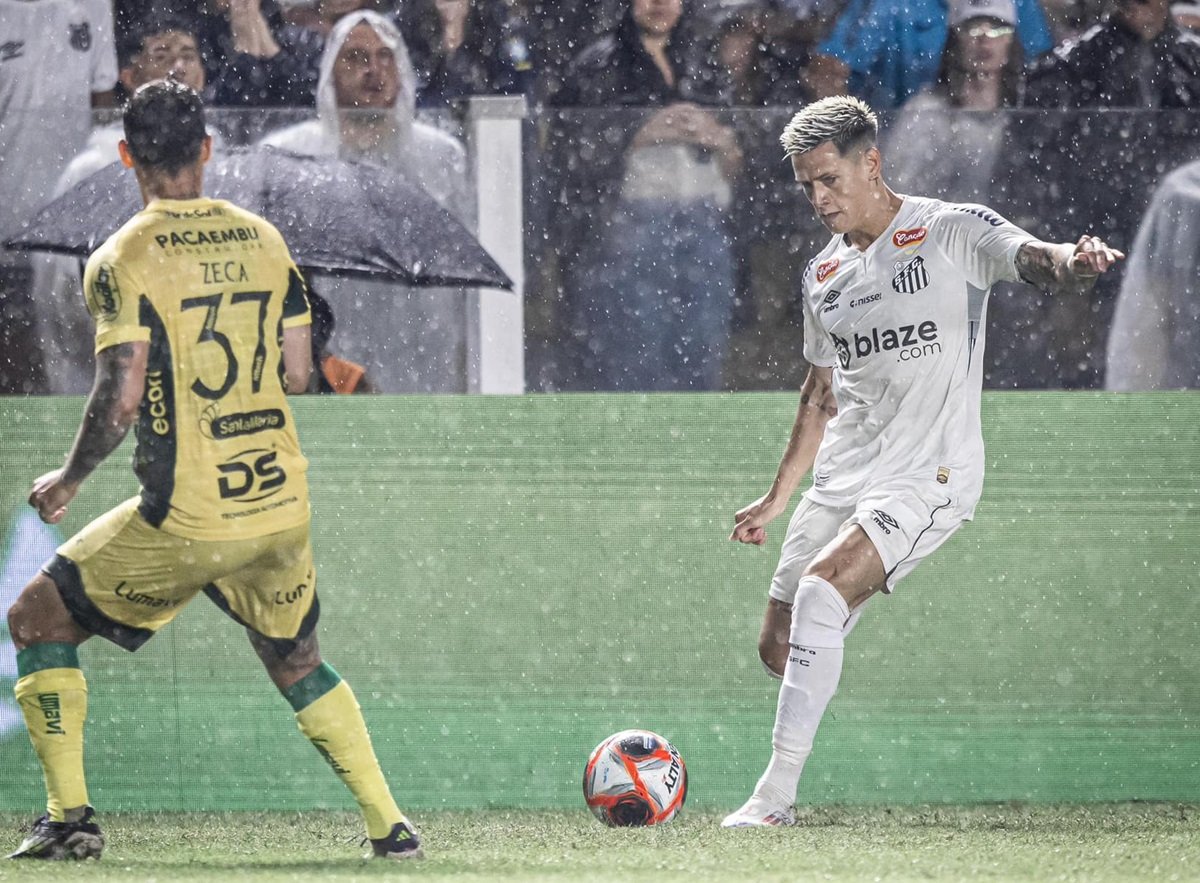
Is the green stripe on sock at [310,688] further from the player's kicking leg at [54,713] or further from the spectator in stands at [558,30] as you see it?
the spectator in stands at [558,30]

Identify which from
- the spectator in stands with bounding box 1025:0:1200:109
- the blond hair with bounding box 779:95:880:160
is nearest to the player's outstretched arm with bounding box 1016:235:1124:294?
the blond hair with bounding box 779:95:880:160

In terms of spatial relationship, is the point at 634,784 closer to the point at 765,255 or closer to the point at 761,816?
the point at 761,816

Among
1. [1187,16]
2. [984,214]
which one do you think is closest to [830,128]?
[984,214]

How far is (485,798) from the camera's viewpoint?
19.7 feet

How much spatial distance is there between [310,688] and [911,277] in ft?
6.84

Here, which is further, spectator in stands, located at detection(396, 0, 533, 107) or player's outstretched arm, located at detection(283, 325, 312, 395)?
spectator in stands, located at detection(396, 0, 533, 107)

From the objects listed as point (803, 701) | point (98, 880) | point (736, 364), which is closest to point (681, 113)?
point (736, 364)

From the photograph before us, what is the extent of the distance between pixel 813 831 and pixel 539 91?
439 centimetres

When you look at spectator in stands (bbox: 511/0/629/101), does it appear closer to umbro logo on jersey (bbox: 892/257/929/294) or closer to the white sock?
umbro logo on jersey (bbox: 892/257/929/294)

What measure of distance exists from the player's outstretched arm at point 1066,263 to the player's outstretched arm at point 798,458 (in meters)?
0.85

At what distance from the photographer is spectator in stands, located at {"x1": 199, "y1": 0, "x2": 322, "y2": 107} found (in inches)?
324

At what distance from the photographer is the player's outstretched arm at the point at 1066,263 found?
4402 millimetres

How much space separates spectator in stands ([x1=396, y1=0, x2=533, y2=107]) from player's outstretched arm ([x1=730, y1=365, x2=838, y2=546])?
327 cm

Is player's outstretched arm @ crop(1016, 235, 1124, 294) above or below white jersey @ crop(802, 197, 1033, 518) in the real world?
above
